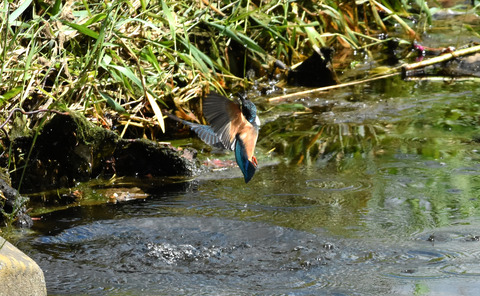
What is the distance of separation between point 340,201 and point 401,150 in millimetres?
869

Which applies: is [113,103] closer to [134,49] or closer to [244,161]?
[134,49]

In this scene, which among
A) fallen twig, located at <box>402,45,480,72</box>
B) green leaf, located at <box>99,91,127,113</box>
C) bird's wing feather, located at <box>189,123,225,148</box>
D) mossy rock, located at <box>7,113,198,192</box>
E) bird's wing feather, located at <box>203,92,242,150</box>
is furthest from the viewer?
fallen twig, located at <box>402,45,480,72</box>

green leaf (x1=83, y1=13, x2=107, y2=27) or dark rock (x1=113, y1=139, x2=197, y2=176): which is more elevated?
green leaf (x1=83, y1=13, x2=107, y2=27)

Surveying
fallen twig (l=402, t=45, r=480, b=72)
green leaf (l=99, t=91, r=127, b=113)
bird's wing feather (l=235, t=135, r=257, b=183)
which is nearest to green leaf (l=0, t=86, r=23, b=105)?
green leaf (l=99, t=91, r=127, b=113)

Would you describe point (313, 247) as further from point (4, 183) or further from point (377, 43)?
point (377, 43)

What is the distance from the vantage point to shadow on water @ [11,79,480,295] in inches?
111

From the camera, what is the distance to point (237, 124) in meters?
3.28

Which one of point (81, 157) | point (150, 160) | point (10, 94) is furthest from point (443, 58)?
point (10, 94)

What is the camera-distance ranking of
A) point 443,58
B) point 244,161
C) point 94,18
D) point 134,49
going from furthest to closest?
point 443,58, point 134,49, point 94,18, point 244,161

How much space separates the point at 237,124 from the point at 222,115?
3.9 inches

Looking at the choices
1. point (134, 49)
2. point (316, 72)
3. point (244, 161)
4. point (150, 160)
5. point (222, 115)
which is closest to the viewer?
point (222, 115)

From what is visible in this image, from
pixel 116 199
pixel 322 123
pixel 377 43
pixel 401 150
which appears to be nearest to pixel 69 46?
pixel 116 199

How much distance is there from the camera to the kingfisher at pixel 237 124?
314 cm

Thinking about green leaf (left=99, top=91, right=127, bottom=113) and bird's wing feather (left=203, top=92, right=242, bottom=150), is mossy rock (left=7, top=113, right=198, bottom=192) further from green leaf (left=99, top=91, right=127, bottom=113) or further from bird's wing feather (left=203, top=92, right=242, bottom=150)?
bird's wing feather (left=203, top=92, right=242, bottom=150)
